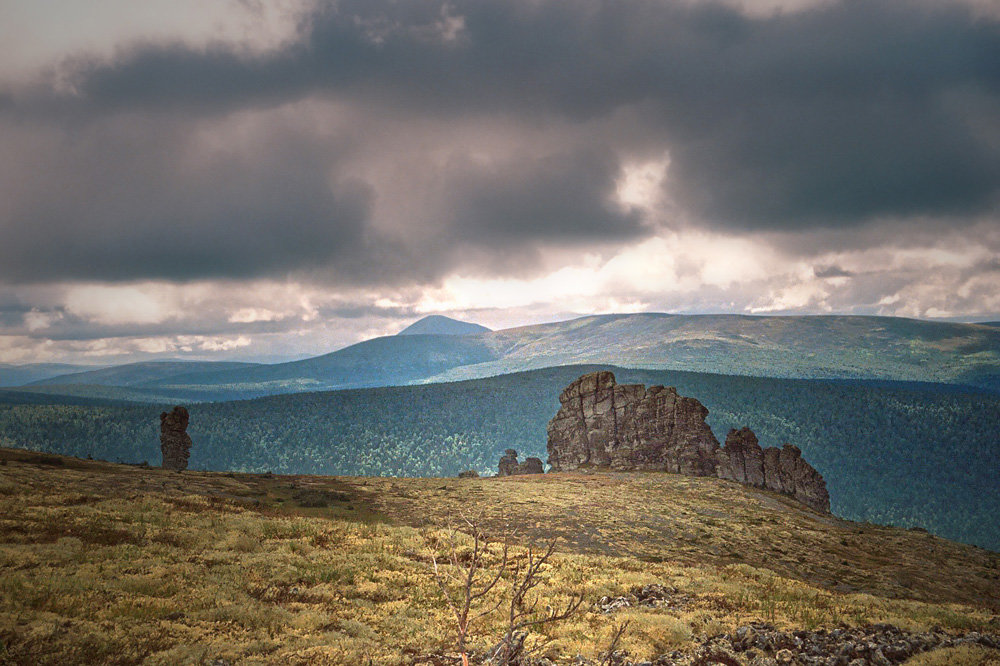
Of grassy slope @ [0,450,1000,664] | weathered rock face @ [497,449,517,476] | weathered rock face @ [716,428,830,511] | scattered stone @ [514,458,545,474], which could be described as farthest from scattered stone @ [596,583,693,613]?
weathered rock face @ [497,449,517,476]

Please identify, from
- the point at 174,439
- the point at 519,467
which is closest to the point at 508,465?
the point at 519,467

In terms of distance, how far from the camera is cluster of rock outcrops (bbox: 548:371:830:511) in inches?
3661

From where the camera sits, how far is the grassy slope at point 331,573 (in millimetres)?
15625

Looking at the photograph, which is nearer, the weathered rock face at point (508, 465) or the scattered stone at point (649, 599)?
the scattered stone at point (649, 599)

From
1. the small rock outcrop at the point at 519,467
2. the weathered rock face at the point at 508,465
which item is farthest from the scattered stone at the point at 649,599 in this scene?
the weathered rock face at the point at 508,465

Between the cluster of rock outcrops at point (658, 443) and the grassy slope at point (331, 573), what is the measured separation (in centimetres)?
3786

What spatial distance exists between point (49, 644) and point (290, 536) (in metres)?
16.8

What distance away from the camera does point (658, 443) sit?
97062mm

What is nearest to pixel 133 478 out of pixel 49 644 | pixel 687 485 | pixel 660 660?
pixel 49 644

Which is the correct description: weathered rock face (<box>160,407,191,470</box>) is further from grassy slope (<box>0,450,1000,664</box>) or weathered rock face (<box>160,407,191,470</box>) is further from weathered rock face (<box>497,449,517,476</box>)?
weathered rock face (<box>497,449,517,476</box>)

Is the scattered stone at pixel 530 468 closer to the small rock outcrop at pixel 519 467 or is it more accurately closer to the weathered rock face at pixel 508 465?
the small rock outcrop at pixel 519 467

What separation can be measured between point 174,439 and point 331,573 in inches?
2734

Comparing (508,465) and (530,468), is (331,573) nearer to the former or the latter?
(530,468)

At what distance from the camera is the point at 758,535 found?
5056 cm
